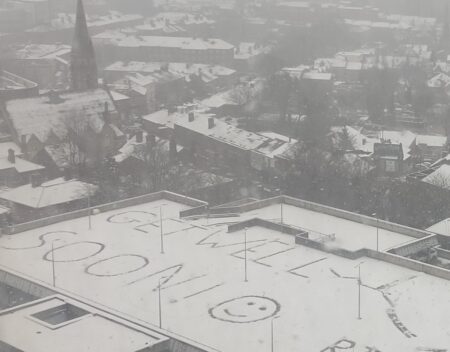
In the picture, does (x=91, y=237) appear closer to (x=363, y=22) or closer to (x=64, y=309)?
(x=64, y=309)

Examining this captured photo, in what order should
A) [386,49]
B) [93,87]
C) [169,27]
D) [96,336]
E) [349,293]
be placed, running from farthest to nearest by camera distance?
[169,27] → [386,49] → [93,87] → [349,293] → [96,336]

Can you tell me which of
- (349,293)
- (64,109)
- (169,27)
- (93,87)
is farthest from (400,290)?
(169,27)

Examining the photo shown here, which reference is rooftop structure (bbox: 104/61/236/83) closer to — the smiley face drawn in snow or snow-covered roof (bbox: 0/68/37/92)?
snow-covered roof (bbox: 0/68/37/92)

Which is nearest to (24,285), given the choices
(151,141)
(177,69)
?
(151,141)

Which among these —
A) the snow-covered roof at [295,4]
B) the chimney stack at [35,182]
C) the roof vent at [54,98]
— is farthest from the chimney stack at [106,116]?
the snow-covered roof at [295,4]

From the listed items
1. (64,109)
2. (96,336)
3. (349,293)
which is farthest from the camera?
(64,109)

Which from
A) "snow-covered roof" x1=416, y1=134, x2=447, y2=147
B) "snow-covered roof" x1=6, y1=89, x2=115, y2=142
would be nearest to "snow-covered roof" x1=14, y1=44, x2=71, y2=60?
"snow-covered roof" x1=6, y1=89, x2=115, y2=142
